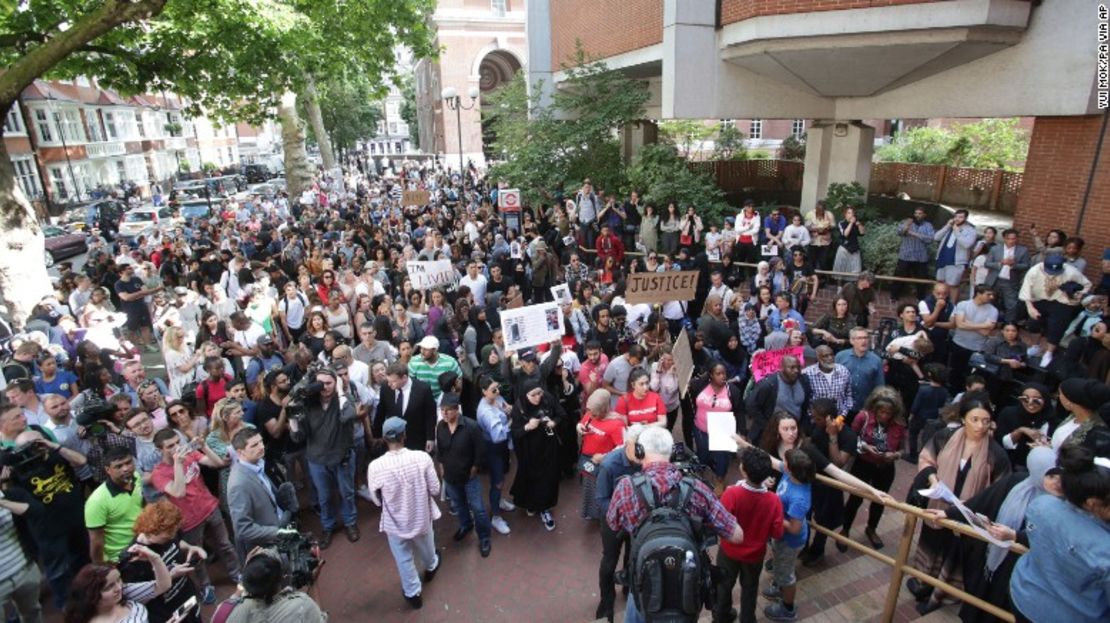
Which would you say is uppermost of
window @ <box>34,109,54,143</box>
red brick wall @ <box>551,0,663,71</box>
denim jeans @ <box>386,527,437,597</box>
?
red brick wall @ <box>551,0,663,71</box>

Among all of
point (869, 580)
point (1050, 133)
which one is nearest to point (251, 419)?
point (869, 580)

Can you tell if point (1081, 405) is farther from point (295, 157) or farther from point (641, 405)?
point (295, 157)

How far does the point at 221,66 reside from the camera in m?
13.2

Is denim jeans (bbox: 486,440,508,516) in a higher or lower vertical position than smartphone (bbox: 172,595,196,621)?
lower

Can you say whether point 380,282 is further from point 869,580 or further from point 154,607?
point 869,580

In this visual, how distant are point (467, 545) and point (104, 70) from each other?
41.6ft

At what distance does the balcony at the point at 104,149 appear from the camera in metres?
39.6

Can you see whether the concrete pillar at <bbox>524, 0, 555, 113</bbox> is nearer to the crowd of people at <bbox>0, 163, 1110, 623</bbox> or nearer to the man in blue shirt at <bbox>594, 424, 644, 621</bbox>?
the crowd of people at <bbox>0, 163, 1110, 623</bbox>

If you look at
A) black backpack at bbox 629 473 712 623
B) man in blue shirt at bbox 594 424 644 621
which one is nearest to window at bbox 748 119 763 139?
man in blue shirt at bbox 594 424 644 621

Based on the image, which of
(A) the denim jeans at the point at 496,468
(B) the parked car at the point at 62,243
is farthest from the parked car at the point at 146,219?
(A) the denim jeans at the point at 496,468

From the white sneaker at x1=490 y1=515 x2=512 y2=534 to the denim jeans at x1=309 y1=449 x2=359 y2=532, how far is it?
1.36 metres

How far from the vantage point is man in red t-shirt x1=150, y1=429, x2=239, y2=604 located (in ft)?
15.3

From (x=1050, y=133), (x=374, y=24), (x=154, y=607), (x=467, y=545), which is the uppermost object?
(x=374, y=24)

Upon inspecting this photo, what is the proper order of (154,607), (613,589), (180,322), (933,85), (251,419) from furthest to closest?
(933,85) < (180,322) < (251,419) < (613,589) < (154,607)
